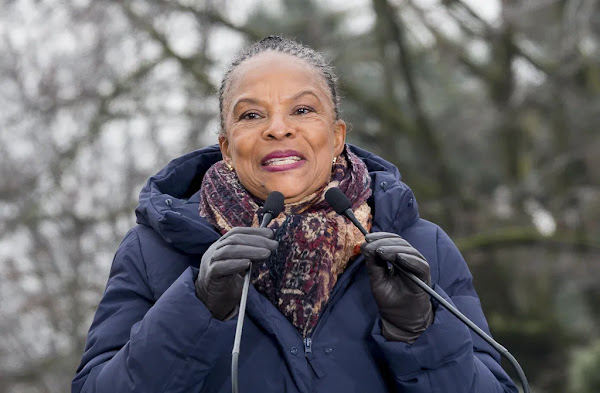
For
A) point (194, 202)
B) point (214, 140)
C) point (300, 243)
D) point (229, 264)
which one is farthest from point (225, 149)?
point (214, 140)

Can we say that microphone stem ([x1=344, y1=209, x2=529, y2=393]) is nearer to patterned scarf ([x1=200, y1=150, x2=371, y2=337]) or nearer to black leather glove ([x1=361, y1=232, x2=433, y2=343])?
Result: black leather glove ([x1=361, y1=232, x2=433, y2=343])

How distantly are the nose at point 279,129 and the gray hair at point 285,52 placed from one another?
24 cm

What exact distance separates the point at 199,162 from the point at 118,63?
7324 millimetres

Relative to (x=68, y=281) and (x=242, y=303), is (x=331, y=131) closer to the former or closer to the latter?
(x=242, y=303)

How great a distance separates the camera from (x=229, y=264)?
74.5 inches

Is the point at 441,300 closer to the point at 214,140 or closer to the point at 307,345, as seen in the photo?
the point at 307,345

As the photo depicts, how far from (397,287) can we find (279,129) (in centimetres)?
54

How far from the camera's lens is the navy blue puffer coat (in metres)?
2.02

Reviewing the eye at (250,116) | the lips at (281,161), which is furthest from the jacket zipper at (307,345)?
the eye at (250,116)

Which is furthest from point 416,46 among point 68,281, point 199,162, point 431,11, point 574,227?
point 199,162

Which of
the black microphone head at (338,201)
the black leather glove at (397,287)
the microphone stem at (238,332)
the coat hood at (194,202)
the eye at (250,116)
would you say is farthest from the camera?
the eye at (250,116)

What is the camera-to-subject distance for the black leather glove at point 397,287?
199cm

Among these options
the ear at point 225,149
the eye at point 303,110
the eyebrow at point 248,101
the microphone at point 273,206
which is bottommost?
the microphone at point 273,206

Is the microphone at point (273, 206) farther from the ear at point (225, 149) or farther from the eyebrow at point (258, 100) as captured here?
the ear at point (225, 149)
